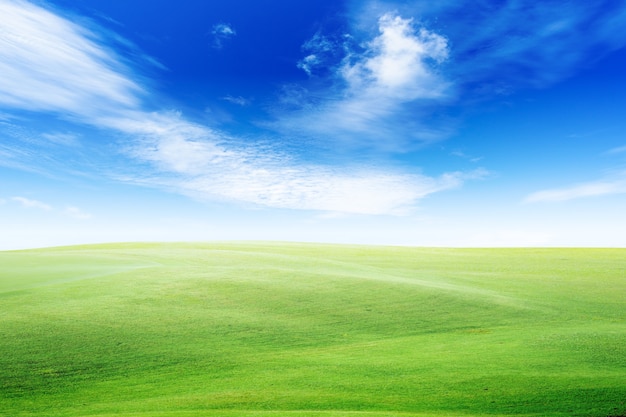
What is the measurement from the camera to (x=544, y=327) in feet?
52.0

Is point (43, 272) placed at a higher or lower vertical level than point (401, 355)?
higher

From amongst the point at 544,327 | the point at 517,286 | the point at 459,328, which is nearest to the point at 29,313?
the point at 459,328

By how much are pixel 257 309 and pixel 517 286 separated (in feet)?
48.9

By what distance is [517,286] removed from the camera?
24.1 metres

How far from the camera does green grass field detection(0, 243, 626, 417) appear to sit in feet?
30.1

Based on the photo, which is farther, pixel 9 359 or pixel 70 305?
pixel 70 305

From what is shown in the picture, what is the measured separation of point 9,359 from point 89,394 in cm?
324

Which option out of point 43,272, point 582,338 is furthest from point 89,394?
point 43,272

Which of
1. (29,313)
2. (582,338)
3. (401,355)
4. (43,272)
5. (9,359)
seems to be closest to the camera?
(9,359)

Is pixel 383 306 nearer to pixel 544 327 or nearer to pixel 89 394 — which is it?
pixel 544 327

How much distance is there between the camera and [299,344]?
1387 cm

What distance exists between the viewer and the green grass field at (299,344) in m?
9.18

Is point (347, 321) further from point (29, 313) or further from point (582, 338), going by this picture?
point (29, 313)

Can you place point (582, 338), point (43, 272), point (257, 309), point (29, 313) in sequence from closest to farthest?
point (582, 338) → point (29, 313) → point (257, 309) → point (43, 272)
